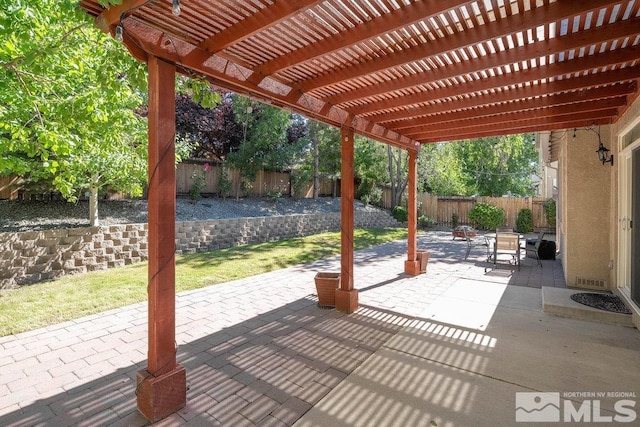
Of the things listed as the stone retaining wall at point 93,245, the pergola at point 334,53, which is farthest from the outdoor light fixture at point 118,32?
the stone retaining wall at point 93,245

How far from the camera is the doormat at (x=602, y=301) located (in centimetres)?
459

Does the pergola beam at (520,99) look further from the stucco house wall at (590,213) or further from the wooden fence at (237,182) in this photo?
the wooden fence at (237,182)

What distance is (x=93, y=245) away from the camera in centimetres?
702

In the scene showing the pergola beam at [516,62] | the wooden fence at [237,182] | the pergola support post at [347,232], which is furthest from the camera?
the wooden fence at [237,182]

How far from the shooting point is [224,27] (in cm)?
269

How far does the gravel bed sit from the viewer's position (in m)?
8.13

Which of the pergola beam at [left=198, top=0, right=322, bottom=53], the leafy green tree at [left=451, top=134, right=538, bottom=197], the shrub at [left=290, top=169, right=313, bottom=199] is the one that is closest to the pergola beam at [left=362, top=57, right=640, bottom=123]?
the pergola beam at [left=198, top=0, right=322, bottom=53]

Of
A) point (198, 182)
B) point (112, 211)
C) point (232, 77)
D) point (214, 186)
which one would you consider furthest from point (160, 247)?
point (214, 186)

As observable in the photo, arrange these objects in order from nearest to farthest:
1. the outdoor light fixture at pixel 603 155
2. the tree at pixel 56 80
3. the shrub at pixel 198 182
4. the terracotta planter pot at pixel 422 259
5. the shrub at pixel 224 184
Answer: the tree at pixel 56 80 → the outdoor light fixture at pixel 603 155 → the terracotta planter pot at pixel 422 259 → the shrub at pixel 198 182 → the shrub at pixel 224 184

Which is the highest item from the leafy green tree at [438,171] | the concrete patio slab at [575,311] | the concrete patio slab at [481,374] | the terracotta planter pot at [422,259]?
the leafy green tree at [438,171]

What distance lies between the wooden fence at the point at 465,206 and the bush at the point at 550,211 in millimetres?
456

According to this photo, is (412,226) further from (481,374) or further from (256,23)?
(256,23)

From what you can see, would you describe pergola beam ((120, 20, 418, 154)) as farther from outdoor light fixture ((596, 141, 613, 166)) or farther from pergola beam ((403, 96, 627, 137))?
outdoor light fixture ((596, 141, 613, 166))

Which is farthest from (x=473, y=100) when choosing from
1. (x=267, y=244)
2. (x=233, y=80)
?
(x=267, y=244)
